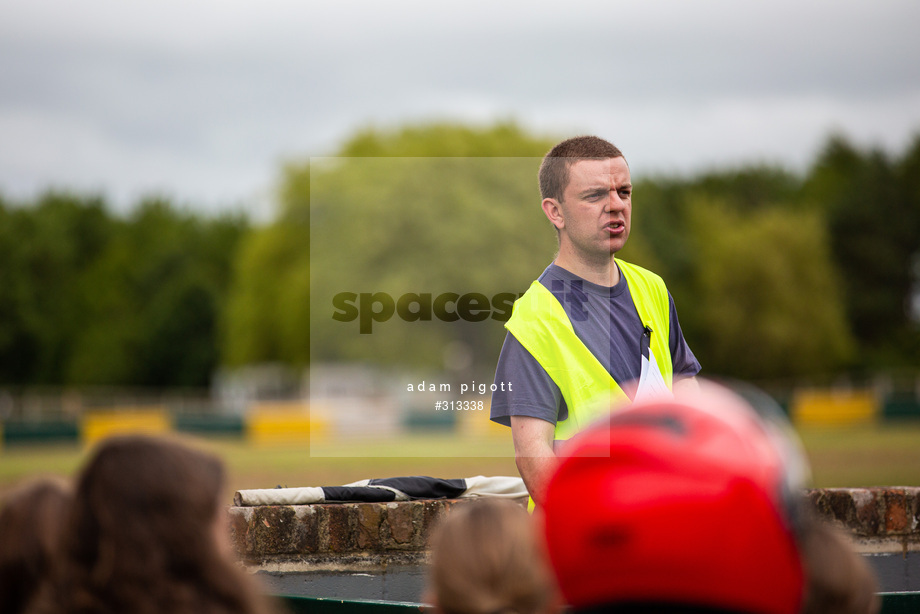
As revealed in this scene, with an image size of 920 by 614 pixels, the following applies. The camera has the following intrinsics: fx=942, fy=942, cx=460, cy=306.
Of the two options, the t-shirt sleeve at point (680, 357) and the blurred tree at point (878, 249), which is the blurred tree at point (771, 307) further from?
the t-shirt sleeve at point (680, 357)

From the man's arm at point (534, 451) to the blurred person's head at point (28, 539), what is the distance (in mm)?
1418

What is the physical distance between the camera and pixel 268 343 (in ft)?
141

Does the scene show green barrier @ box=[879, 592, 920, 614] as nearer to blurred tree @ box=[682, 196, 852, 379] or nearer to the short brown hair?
the short brown hair

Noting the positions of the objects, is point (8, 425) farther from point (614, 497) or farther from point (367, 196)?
point (614, 497)

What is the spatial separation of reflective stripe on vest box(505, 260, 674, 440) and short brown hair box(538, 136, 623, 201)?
1.21ft

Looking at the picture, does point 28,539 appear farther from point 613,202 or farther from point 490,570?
point 613,202

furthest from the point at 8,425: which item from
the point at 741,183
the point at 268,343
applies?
the point at 741,183

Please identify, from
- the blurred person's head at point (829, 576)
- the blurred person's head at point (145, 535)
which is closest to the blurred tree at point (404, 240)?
the blurred person's head at point (145, 535)

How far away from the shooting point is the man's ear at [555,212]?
334cm

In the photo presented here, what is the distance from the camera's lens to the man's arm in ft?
9.69

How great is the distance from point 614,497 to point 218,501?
79 cm

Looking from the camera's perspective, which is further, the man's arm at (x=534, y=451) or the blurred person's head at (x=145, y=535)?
the man's arm at (x=534, y=451)

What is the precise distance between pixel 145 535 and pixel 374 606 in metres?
1.60

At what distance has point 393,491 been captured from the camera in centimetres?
466
